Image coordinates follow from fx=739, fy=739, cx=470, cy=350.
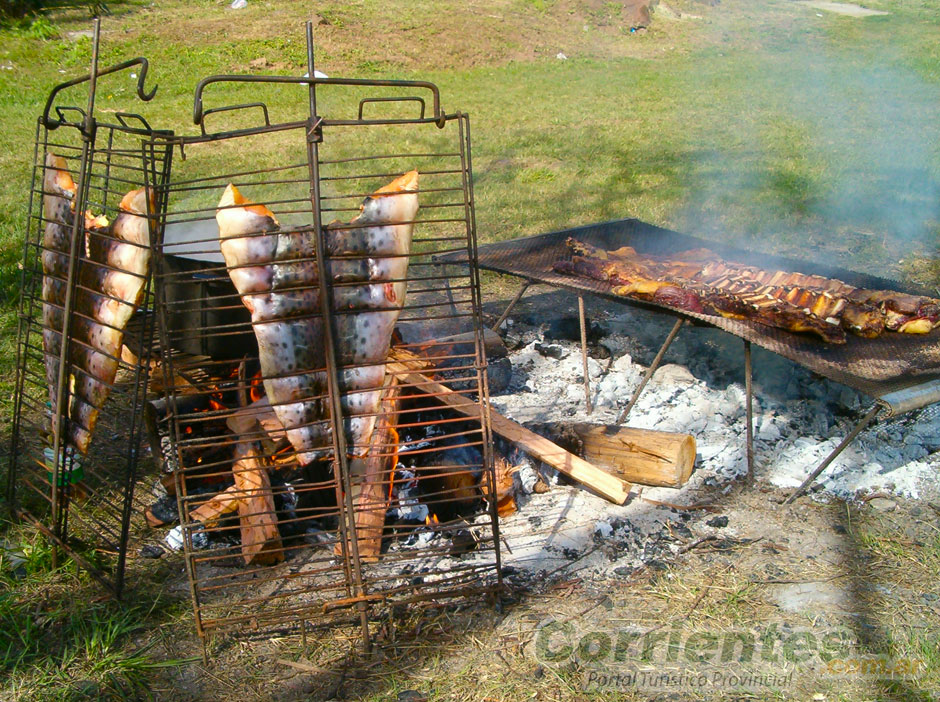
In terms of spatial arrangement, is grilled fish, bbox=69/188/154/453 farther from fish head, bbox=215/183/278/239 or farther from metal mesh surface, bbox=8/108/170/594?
fish head, bbox=215/183/278/239

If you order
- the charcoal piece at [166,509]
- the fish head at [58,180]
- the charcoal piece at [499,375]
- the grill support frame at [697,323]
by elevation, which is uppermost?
the fish head at [58,180]

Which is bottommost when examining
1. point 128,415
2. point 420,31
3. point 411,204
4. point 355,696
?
point 355,696

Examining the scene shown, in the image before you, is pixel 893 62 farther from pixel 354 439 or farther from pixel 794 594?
pixel 354 439

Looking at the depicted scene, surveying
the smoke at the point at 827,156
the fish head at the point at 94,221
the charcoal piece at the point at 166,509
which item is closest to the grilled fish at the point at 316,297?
the fish head at the point at 94,221

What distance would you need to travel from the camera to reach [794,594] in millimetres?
3480

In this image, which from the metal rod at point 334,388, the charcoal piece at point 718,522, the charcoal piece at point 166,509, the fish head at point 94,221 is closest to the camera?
the metal rod at point 334,388

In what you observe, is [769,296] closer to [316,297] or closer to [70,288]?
[316,297]

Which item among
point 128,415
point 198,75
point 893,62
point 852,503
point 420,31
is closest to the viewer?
point 852,503

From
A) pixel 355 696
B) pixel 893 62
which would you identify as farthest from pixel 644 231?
pixel 893 62

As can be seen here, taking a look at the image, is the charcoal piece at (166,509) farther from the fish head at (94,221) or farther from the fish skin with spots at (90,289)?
the fish head at (94,221)

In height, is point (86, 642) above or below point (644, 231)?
below

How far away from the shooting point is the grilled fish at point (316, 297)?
9.99 ft

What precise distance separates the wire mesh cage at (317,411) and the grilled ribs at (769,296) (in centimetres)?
132

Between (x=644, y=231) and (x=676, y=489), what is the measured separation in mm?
3090
